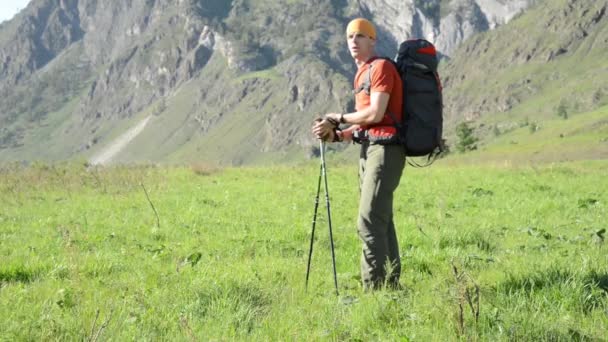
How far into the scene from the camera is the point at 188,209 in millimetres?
14945

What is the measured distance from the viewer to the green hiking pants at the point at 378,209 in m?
6.26

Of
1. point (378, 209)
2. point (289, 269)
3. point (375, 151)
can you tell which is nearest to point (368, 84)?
point (375, 151)

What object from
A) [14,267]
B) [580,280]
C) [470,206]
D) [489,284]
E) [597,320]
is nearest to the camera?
[597,320]

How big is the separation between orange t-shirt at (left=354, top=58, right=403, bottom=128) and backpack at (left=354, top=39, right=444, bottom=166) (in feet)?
0.20

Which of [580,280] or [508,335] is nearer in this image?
[508,335]

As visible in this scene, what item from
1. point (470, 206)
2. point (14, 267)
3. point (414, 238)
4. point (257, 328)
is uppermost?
point (14, 267)

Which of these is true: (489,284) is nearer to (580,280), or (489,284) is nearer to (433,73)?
(580,280)

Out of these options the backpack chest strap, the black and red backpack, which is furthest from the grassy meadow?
the backpack chest strap

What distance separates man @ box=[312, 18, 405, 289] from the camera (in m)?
6.11

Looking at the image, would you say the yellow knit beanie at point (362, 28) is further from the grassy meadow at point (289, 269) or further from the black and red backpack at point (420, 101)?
the grassy meadow at point (289, 269)

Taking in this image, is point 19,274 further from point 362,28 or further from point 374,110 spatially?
point 362,28

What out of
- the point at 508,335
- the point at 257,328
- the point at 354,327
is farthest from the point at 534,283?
the point at 257,328

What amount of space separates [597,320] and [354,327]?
227 cm

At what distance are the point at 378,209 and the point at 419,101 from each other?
4.63 feet
